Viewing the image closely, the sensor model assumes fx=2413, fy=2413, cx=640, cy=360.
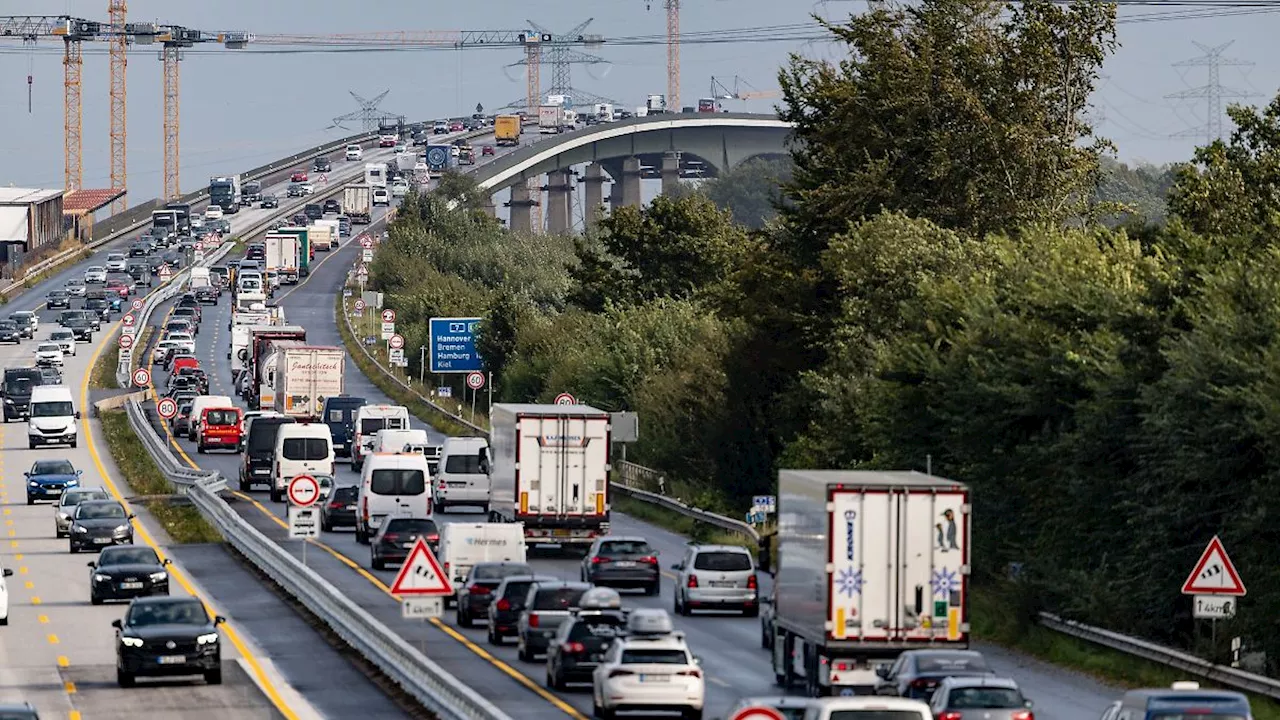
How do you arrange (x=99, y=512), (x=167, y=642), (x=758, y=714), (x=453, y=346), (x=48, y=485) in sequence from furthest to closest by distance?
(x=453, y=346) < (x=48, y=485) < (x=99, y=512) < (x=167, y=642) < (x=758, y=714)

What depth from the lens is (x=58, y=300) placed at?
158 meters

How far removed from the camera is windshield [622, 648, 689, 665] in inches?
1237

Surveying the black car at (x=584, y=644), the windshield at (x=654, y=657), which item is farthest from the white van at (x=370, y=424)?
the windshield at (x=654, y=657)

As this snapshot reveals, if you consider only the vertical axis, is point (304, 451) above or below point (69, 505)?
above

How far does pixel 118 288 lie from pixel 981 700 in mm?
145089

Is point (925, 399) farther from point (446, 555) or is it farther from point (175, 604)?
point (175, 604)

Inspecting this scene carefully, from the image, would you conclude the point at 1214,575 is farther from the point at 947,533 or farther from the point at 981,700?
the point at 981,700

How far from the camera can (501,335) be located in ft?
364

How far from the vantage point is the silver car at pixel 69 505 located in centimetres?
6519

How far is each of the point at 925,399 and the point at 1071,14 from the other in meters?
27.4

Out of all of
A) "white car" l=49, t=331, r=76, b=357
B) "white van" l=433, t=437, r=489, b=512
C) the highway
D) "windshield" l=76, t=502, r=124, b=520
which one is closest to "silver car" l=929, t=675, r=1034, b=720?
the highway

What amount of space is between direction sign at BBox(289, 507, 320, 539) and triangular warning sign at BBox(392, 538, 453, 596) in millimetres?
10284

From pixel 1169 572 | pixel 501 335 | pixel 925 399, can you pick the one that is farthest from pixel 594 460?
pixel 501 335

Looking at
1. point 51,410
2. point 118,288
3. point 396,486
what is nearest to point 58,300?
point 118,288
